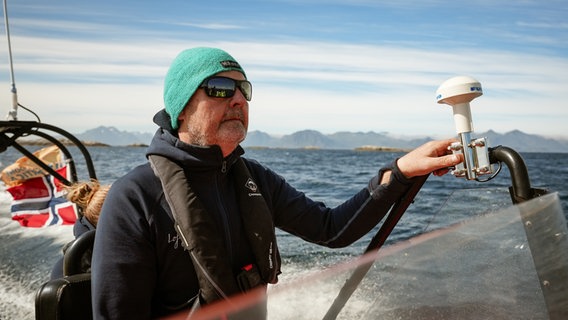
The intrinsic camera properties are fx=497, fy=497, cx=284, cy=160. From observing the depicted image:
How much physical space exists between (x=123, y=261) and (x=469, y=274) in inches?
45.0

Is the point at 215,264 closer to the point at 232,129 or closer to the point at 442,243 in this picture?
the point at 232,129

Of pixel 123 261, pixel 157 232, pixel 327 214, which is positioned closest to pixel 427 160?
pixel 327 214

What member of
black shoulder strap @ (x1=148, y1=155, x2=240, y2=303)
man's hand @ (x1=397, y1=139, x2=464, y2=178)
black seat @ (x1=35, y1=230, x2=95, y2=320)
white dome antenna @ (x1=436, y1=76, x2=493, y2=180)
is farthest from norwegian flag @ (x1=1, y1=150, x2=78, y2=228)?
white dome antenna @ (x1=436, y1=76, x2=493, y2=180)

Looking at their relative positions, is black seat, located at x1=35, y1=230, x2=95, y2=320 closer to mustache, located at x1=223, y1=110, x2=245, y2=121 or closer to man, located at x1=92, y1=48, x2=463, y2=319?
man, located at x1=92, y1=48, x2=463, y2=319

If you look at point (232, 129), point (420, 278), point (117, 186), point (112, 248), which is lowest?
point (420, 278)

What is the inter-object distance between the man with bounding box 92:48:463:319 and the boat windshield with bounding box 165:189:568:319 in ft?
1.33

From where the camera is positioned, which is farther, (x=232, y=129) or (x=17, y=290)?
(x=17, y=290)

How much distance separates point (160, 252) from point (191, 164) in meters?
0.36

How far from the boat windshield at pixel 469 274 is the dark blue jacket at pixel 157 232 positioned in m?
0.62

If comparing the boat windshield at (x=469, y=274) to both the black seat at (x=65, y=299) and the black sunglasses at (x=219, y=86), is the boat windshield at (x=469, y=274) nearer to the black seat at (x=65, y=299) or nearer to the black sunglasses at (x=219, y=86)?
the black sunglasses at (x=219, y=86)

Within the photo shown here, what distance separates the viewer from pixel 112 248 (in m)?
1.76

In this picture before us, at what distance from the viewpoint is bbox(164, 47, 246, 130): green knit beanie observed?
75.9 inches

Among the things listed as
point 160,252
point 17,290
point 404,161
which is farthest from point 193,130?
point 17,290

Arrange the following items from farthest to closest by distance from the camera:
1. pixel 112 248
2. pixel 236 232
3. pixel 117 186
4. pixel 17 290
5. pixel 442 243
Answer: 1. pixel 17 290
2. pixel 236 232
3. pixel 117 186
4. pixel 112 248
5. pixel 442 243
